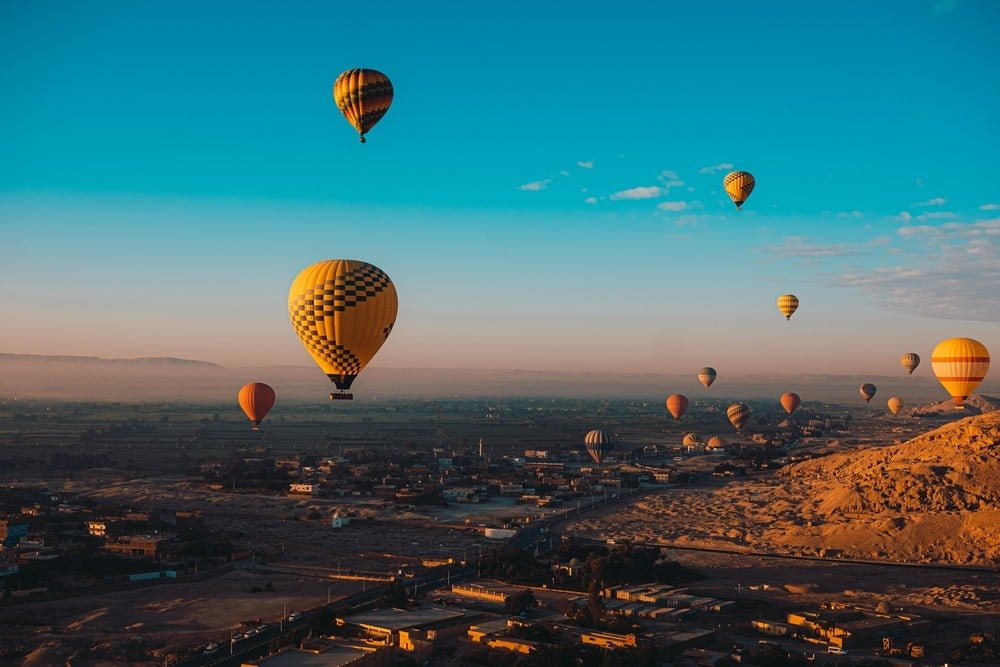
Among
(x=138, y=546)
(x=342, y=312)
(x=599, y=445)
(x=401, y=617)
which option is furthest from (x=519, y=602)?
(x=599, y=445)

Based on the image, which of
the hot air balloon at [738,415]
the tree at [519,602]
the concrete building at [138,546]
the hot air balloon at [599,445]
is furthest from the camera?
the hot air balloon at [738,415]

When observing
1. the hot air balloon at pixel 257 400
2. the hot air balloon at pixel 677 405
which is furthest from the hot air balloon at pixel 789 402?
the hot air balloon at pixel 257 400

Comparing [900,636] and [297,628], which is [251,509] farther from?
[900,636]

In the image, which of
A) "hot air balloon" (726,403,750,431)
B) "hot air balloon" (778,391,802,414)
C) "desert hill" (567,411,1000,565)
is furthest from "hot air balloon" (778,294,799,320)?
"hot air balloon" (778,391,802,414)

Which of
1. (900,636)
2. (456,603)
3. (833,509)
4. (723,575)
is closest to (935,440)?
(833,509)

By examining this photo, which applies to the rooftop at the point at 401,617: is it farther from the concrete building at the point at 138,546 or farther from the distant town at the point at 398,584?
the concrete building at the point at 138,546
